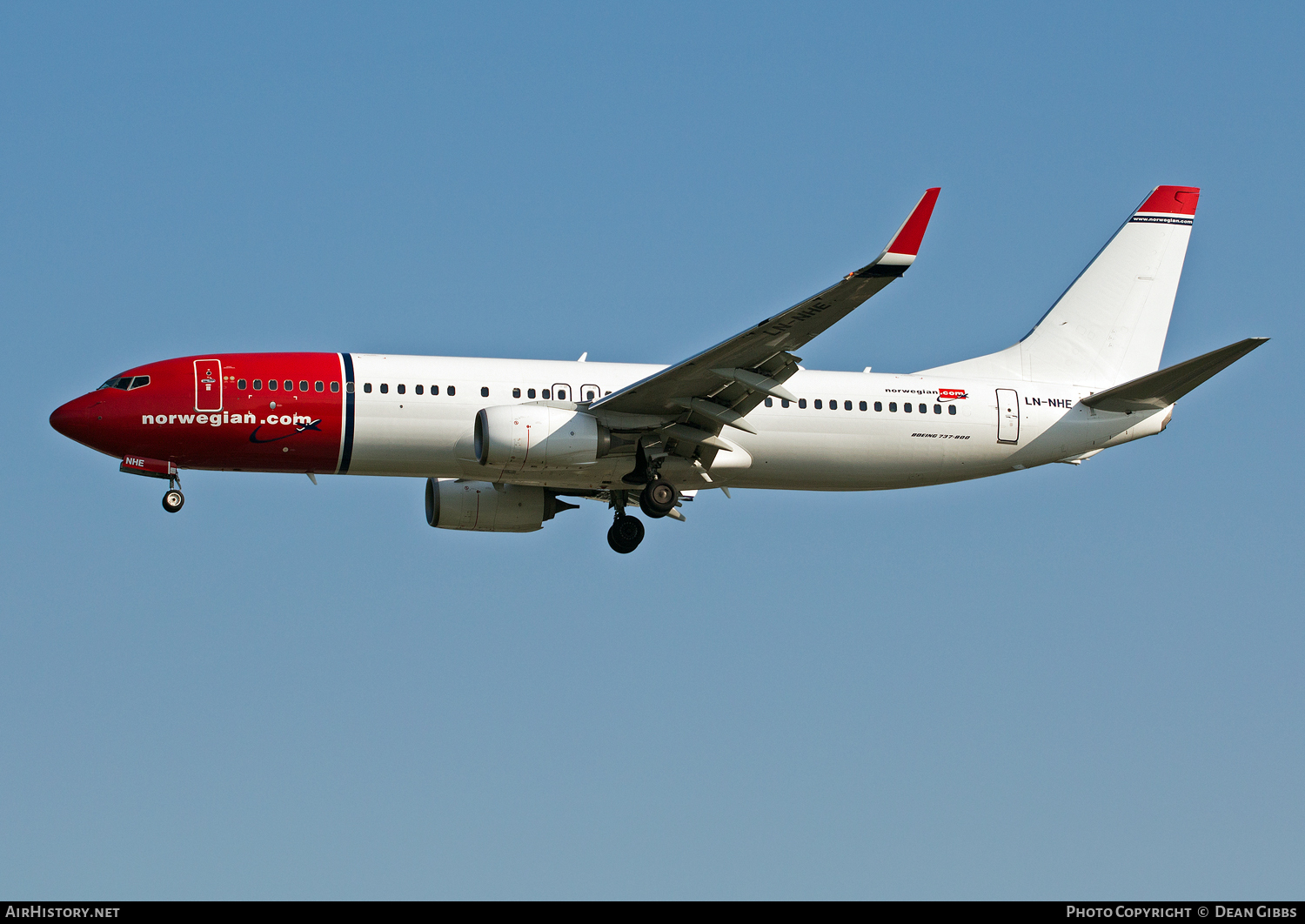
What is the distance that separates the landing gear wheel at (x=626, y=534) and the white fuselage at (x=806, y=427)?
178 cm

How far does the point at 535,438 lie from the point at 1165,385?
15.2 m

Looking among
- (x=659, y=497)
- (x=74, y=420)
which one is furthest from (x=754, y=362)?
(x=74, y=420)

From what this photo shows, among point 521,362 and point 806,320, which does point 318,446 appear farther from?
point 806,320

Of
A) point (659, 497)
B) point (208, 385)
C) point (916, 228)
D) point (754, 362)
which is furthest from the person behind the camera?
point (659, 497)

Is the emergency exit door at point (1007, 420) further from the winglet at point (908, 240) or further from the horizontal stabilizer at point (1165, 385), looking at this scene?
the winglet at point (908, 240)

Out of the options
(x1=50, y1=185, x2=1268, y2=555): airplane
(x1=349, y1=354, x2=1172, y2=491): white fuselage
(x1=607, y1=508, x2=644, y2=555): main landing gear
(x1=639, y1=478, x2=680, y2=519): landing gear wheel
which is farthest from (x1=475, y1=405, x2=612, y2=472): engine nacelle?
(x1=607, y1=508, x2=644, y2=555): main landing gear

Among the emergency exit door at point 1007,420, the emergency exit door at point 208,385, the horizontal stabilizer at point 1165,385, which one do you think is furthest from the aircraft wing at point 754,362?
the horizontal stabilizer at point 1165,385

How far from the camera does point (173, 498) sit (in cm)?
3559

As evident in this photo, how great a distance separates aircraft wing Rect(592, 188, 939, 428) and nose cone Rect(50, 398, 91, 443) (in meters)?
11.4

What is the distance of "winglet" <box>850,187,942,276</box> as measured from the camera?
1150 inches

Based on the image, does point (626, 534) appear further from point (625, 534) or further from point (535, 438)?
point (535, 438)

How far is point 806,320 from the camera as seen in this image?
32219 mm
